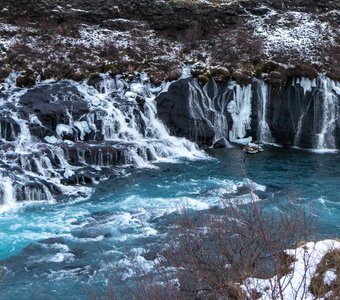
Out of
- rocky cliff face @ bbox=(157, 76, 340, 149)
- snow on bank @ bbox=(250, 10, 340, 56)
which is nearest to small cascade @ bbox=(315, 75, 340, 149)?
rocky cliff face @ bbox=(157, 76, 340, 149)

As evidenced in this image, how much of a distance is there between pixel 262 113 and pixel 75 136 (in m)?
9.64

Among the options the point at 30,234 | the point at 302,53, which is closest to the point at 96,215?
the point at 30,234

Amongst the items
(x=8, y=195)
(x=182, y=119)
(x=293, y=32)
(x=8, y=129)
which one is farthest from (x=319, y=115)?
(x=8, y=195)

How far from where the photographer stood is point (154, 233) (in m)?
17.4

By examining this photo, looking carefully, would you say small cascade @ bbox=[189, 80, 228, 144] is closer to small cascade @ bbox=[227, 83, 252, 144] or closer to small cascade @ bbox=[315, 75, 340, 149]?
small cascade @ bbox=[227, 83, 252, 144]

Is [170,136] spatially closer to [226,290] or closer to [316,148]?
[316,148]

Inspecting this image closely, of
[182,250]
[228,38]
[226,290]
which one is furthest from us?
[228,38]

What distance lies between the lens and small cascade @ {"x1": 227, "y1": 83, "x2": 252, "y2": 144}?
2822 cm

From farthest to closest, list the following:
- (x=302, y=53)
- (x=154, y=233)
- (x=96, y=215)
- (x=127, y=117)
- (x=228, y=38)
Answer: (x=228, y=38)
(x=302, y=53)
(x=127, y=117)
(x=96, y=215)
(x=154, y=233)

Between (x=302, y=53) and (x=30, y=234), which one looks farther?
(x=302, y=53)

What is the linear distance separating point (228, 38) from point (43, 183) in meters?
16.6

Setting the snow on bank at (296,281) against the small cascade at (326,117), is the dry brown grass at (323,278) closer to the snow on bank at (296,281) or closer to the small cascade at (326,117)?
the snow on bank at (296,281)

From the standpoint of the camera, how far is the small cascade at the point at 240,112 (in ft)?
92.6

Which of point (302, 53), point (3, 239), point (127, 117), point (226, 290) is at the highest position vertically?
point (302, 53)
